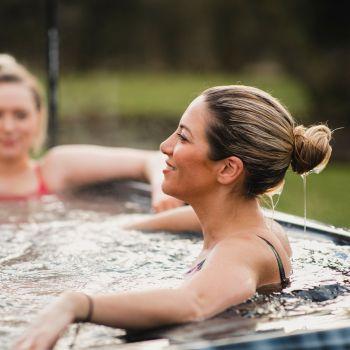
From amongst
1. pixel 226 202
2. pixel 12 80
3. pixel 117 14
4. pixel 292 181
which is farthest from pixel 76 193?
pixel 117 14

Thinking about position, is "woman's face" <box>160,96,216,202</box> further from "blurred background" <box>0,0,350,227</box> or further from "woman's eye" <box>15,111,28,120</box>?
"blurred background" <box>0,0,350,227</box>

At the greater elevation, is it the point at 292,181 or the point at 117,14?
the point at 117,14

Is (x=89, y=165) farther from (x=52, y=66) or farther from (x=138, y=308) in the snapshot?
(x=138, y=308)

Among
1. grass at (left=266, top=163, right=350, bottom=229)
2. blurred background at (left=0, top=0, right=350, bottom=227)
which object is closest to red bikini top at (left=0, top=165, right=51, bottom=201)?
grass at (left=266, top=163, right=350, bottom=229)

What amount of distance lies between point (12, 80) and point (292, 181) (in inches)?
160

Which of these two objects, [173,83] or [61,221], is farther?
[173,83]

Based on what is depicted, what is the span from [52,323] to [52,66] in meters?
3.54

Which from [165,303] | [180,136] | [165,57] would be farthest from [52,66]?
[165,57]

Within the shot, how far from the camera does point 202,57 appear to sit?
12.1m

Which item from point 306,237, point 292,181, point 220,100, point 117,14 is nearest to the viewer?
point 220,100

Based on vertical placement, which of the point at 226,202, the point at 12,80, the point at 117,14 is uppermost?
the point at 117,14

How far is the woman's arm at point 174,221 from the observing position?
295 cm

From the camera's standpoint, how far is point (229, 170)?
212cm

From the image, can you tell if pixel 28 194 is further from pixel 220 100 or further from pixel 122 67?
pixel 122 67
